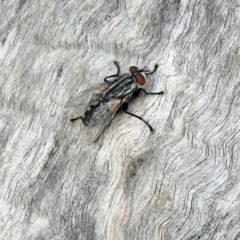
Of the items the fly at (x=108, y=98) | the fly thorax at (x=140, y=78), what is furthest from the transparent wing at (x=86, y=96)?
the fly thorax at (x=140, y=78)

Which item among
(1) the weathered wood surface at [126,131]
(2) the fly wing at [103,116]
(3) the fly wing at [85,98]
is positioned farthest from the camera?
(3) the fly wing at [85,98]

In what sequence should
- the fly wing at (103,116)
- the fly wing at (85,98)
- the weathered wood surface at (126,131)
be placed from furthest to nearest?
the fly wing at (85,98), the fly wing at (103,116), the weathered wood surface at (126,131)

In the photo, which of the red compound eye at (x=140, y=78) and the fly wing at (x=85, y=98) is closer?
the red compound eye at (x=140, y=78)

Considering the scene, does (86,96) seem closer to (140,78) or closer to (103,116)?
(103,116)

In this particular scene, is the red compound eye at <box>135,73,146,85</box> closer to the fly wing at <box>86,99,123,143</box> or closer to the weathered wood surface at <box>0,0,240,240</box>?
the weathered wood surface at <box>0,0,240,240</box>

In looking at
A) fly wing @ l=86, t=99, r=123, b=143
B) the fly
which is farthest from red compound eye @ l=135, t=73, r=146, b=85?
fly wing @ l=86, t=99, r=123, b=143

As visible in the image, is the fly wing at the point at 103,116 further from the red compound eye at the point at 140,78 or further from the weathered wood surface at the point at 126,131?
the red compound eye at the point at 140,78

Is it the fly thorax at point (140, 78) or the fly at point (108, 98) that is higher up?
the fly thorax at point (140, 78)
